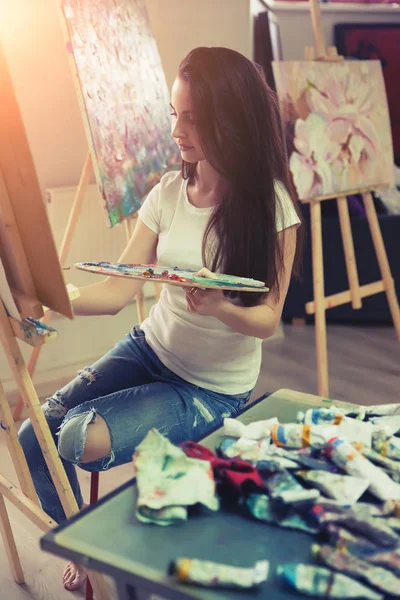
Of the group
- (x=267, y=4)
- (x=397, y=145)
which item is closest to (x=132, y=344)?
(x=267, y=4)

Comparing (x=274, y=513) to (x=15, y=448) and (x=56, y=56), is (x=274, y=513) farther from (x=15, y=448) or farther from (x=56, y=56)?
(x=56, y=56)

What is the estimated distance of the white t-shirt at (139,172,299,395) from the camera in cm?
→ 145

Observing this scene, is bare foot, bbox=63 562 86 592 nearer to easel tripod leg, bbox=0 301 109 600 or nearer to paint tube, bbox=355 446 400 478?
easel tripod leg, bbox=0 301 109 600

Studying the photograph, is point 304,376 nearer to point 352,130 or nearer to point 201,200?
point 352,130

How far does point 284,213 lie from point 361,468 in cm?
67

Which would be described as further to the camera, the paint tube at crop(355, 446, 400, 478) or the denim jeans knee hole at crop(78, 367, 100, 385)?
the denim jeans knee hole at crop(78, 367, 100, 385)

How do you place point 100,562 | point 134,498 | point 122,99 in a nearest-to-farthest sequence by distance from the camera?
1. point 100,562
2. point 134,498
3. point 122,99

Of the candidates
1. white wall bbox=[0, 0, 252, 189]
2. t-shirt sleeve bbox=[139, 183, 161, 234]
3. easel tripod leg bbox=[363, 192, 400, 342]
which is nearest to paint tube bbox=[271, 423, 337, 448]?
t-shirt sleeve bbox=[139, 183, 161, 234]

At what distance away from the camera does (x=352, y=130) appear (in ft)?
8.73

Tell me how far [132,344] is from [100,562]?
0.81 meters

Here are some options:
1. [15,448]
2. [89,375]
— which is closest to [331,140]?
[89,375]

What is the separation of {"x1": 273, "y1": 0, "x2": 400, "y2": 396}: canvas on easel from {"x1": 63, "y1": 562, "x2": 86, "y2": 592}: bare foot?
119cm

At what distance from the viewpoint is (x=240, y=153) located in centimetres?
139

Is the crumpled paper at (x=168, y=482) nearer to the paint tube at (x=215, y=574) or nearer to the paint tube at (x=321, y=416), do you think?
the paint tube at (x=215, y=574)
